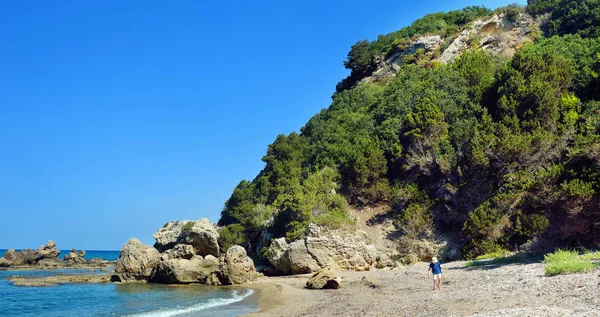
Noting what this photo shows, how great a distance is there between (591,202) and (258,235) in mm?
31291

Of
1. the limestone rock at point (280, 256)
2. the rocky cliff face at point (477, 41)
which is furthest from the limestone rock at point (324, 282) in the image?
the rocky cliff face at point (477, 41)

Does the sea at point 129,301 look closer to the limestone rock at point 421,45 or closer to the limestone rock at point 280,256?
the limestone rock at point 280,256

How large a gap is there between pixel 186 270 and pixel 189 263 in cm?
84

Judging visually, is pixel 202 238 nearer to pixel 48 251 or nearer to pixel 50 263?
pixel 50 263

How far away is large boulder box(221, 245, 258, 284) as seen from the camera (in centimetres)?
3247

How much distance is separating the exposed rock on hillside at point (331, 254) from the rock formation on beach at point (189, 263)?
4.07m

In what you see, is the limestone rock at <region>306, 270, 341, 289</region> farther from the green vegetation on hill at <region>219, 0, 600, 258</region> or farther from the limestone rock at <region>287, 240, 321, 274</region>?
the green vegetation on hill at <region>219, 0, 600, 258</region>

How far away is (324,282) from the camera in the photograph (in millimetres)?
24641

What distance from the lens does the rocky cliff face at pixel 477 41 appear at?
186 ft

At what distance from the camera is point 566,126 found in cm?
2994

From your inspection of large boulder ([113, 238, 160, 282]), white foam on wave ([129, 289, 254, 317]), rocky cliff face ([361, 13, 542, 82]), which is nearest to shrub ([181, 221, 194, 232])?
large boulder ([113, 238, 160, 282])

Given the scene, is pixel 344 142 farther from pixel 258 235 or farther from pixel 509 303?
pixel 509 303

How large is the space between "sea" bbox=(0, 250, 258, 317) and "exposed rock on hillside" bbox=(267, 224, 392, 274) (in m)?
5.02

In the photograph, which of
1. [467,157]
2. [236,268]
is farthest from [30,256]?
[467,157]
